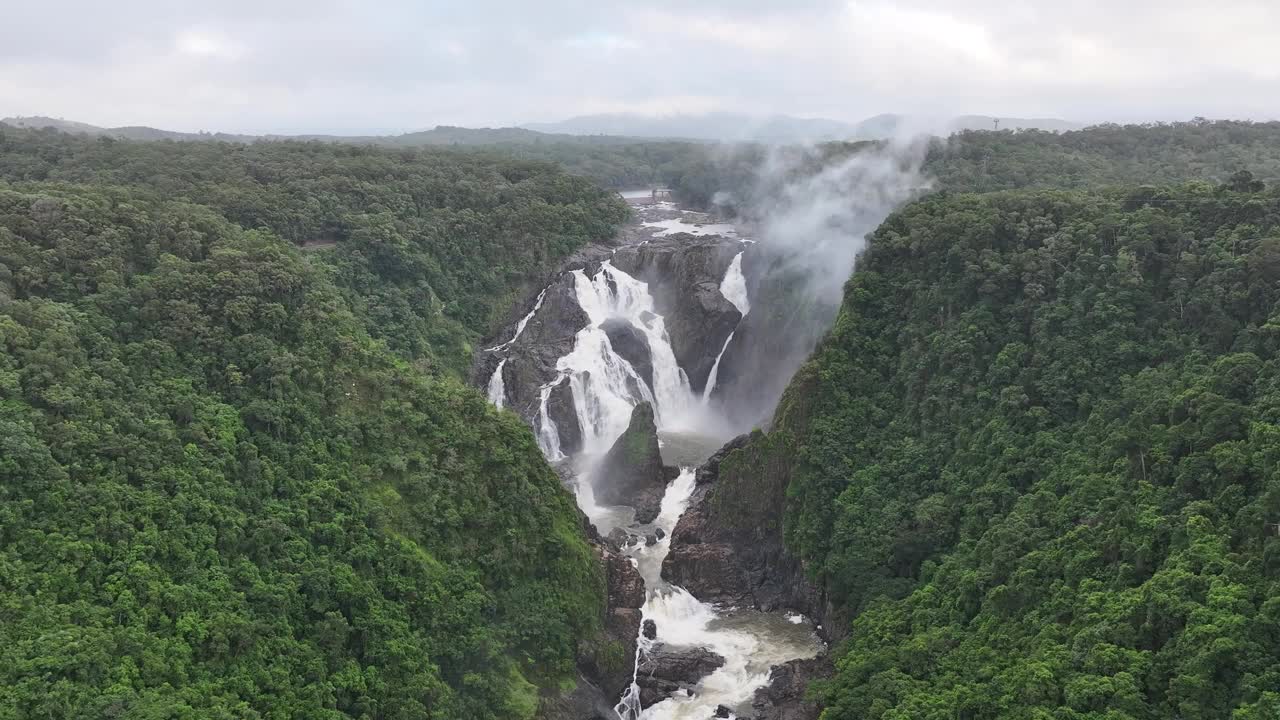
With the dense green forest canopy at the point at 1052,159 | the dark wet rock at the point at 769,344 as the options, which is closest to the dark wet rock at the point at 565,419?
the dark wet rock at the point at 769,344

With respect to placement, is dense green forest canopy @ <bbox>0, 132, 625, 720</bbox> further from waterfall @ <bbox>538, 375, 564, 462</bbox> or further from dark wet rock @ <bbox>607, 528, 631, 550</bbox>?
waterfall @ <bbox>538, 375, 564, 462</bbox>

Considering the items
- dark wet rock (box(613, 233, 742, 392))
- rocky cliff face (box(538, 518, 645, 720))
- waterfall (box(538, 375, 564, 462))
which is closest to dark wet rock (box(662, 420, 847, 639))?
rocky cliff face (box(538, 518, 645, 720))

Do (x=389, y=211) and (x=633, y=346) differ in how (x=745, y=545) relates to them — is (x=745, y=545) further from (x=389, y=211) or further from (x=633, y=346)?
(x=389, y=211)

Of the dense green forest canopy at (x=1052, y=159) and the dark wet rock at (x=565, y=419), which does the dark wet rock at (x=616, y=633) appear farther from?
the dense green forest canopy at (x=1052, y=159)

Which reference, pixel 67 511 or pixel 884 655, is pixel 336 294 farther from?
pixel 884 655

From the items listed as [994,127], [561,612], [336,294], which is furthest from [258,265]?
[994,127]

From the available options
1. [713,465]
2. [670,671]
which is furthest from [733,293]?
[670,671]
